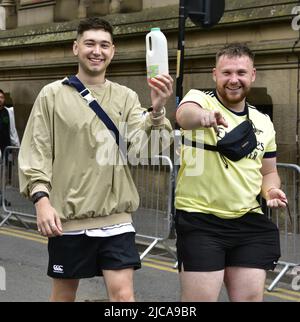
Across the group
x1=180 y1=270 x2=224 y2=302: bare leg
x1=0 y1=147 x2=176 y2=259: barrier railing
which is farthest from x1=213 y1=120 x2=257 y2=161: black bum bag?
x1=0 y1=147 x2=176 y2=259: barrier railing

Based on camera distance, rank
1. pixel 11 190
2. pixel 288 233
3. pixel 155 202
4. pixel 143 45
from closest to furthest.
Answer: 1. pixel 288 233
2. pixel 155 202
3. pixel 11 190
4. pixel 143 45

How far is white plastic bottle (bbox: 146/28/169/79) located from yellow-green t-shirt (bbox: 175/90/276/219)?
0.33 meters

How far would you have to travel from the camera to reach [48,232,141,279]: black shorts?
3.84 meters

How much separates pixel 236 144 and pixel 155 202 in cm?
494

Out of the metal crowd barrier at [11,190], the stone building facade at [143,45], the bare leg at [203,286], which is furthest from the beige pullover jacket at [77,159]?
the metal crowd barrier at [11,190]

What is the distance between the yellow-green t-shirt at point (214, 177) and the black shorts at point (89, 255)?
40 centimetres

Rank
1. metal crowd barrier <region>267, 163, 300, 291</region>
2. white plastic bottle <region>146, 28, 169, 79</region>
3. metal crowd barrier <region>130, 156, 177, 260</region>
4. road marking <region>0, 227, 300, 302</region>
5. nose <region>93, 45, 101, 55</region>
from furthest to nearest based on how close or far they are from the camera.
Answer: metal crowd barrier <region>130, 156, 177, 260</region> → metal crowd barrier <region>267, 163, 300, 291</region> → road marking <region>0, 227, 300, 302</region> → nose <region>93, 45, 101, 55</region> → white plastic bottle <region>146, 28, 169, 79</region>

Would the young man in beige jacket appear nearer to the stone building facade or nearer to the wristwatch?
the wristwatch

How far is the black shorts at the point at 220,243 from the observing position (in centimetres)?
373

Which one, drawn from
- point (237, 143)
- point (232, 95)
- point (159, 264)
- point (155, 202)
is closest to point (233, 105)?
point (232, 95)

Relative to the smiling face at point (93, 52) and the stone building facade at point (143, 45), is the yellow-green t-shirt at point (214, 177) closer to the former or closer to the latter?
the smiling face at point (93, 52)

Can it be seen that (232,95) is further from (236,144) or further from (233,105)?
(236,144)

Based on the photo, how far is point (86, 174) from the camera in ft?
12.6

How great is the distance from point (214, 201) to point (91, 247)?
75cm
